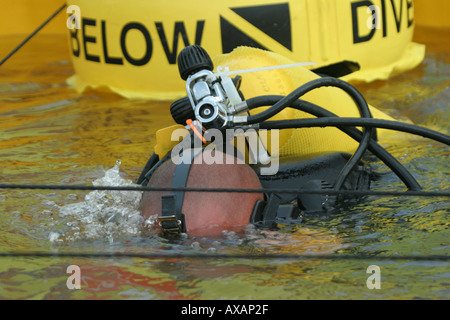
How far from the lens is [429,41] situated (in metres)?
5.12

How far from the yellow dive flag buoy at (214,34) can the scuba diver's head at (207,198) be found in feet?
4.78

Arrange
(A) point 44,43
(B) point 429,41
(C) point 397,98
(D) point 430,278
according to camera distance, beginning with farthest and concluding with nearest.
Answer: (A) point 44,43
(B) point 429,41
(C) point 397,98
(D) point 430,278

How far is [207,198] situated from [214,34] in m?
1.77

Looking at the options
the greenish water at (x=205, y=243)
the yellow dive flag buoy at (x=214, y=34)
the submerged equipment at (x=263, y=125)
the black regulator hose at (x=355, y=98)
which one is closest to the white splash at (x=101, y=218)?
the greenish water at (x=205, y=243)

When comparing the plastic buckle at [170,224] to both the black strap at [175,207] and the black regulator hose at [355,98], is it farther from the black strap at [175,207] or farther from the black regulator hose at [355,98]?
the black regulator hose at [355,98]

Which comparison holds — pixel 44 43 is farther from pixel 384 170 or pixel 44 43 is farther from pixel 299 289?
pixel 299 289

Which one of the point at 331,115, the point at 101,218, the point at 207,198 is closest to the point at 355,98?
the point at 331,115

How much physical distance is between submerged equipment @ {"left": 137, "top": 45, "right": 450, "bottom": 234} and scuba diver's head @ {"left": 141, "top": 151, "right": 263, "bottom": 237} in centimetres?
1

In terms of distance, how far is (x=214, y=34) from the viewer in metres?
3.61

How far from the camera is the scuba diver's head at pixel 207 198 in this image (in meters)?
1.99

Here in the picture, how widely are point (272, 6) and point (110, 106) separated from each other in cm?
103

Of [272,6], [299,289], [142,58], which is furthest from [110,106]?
[299,289]

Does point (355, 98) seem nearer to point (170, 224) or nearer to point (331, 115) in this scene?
point (331, 115)
